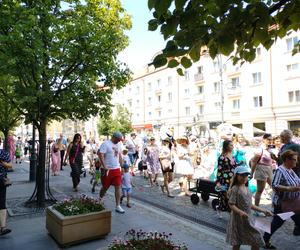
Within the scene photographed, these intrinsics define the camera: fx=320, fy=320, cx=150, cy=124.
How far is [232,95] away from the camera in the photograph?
3691 centimetres

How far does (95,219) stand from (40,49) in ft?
13.1

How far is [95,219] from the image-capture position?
536 centimetres

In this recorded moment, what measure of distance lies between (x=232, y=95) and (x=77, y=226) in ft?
111

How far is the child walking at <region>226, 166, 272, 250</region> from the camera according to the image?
13.5 ft

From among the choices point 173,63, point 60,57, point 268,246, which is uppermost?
point 60,57

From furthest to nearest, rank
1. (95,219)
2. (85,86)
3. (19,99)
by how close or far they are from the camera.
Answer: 1. (85,86)
2. (19,99)
3. (95,219)

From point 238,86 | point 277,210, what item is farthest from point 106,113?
point 238,86

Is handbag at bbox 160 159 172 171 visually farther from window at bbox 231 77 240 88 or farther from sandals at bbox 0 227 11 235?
window at bbox 231 77 240 88

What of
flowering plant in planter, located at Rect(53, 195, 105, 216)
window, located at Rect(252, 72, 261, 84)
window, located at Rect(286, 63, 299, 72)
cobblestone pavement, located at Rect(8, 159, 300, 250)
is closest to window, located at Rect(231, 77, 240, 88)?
window, located at Rect(252, 72, 261, 84)

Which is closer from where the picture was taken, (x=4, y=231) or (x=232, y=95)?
(x=4, y=231)

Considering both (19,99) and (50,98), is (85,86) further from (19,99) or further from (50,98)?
(19,99)

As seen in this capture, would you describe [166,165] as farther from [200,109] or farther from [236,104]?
[200,109]

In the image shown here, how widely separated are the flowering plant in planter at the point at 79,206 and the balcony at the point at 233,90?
3274cm

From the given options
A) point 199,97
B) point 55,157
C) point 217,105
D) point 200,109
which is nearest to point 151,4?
point 55,157
